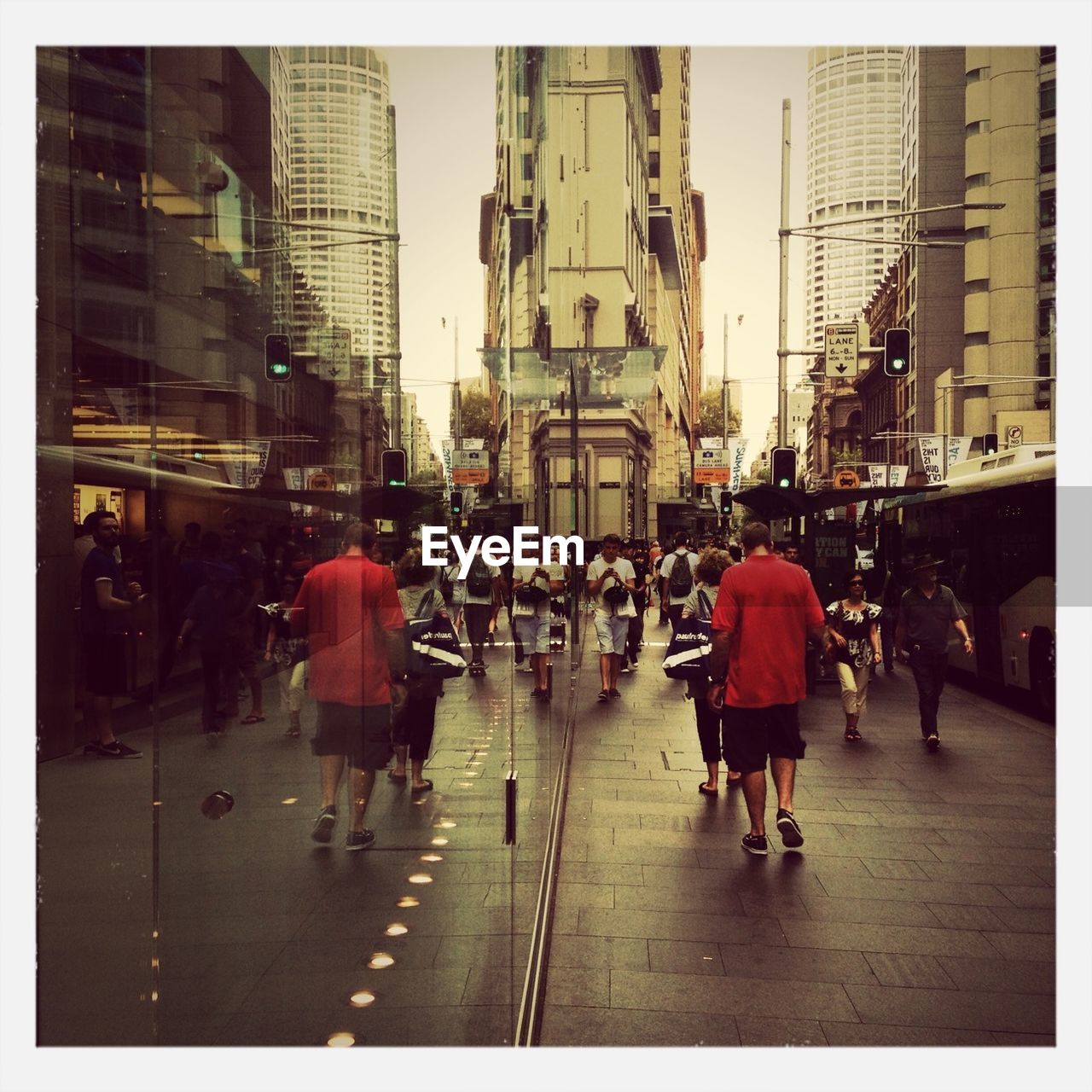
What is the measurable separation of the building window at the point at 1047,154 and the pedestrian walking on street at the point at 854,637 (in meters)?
3.84

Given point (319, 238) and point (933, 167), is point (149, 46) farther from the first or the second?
point (933, 167)

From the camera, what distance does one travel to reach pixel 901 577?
7383 millimetres

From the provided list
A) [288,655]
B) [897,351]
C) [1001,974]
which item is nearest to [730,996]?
[1001,974]

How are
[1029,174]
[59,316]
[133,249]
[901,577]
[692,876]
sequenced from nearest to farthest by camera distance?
1. [133,249]
2. [59,316]
3. [1029,174]
4. [692,876]
5. [901,577]

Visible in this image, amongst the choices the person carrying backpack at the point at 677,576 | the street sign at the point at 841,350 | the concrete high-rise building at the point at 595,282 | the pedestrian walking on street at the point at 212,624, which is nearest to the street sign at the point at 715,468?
the concrete high-rise building at the point at 595,282

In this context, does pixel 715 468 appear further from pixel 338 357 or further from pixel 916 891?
pixel 338 357

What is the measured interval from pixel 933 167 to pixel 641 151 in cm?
129

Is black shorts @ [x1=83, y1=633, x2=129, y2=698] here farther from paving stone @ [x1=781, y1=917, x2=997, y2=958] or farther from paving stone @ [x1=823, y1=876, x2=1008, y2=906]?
paving stone @ [x1=823, y1=876, x2=1008, y2=906]

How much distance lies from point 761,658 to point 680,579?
4.50 meters

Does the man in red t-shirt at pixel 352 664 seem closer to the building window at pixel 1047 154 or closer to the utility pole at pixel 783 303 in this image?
the building window at pixel 1047 154

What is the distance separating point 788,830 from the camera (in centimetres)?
542

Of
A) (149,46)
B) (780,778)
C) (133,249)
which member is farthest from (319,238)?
(780,778)

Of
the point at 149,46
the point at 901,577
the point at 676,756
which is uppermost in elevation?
the point at 149,46
